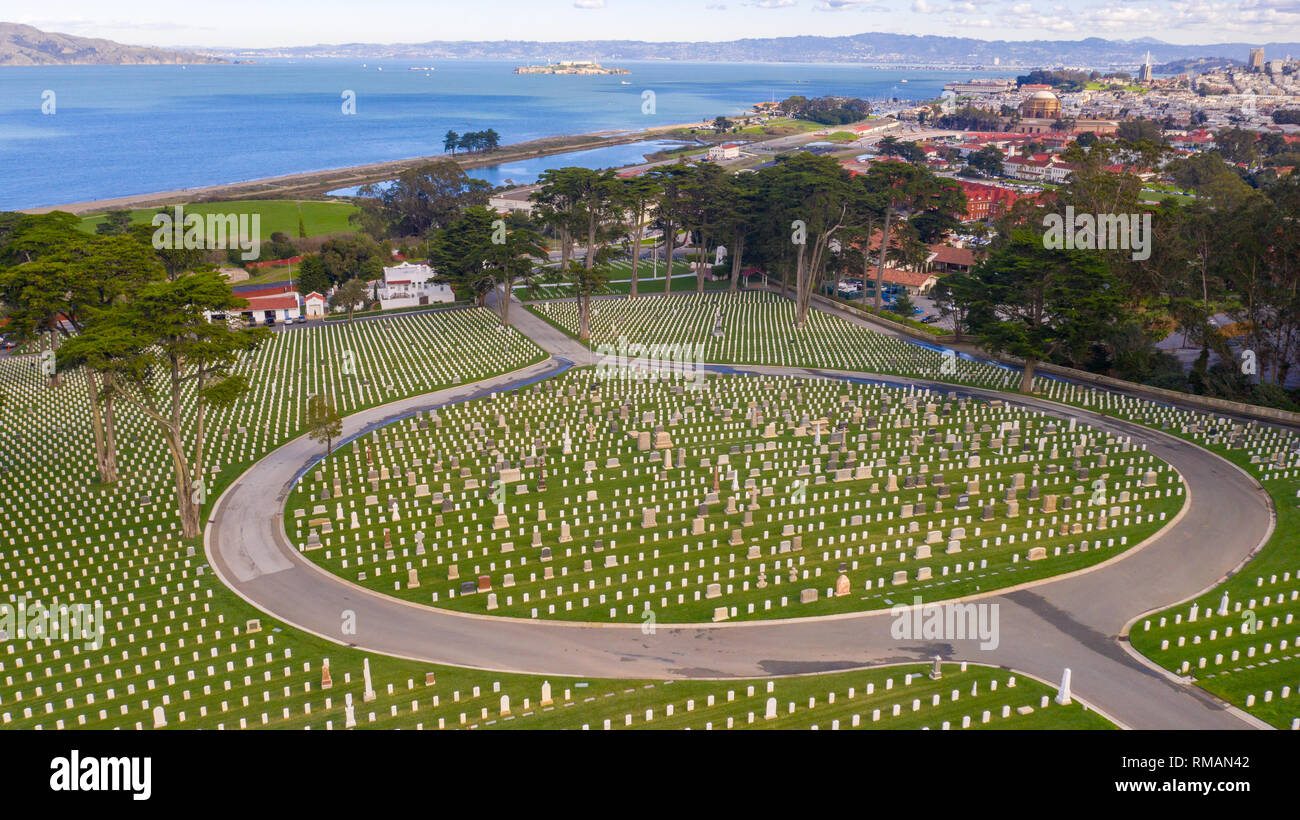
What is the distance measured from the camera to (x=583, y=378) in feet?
175

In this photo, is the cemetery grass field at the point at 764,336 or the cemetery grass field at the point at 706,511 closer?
the cemetery grass field at the point at 706,511

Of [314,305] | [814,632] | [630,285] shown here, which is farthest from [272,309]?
[814,632]

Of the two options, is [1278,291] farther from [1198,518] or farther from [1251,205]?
[1198,518]

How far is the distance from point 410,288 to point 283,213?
55746mm

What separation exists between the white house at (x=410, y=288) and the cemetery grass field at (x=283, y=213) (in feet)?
120

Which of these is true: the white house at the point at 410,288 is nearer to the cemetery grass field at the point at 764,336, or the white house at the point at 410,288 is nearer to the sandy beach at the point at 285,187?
the cemetery grass field at the point at 764,336

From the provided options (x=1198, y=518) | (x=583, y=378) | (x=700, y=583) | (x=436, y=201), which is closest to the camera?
(x=700, y=583)

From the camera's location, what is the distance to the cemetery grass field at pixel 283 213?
361ft

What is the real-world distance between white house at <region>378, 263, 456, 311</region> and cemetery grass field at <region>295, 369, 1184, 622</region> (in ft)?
105

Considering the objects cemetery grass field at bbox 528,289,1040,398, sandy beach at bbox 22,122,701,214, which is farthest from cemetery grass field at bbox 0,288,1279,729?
sandy beach at bbox 22,122,701,214

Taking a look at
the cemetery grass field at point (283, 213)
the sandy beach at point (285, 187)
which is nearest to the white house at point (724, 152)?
the sandy beach at point (285, 187)

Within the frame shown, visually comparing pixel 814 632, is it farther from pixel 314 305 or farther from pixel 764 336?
pixel 314 305

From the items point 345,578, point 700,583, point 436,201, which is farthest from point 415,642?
point 436,201

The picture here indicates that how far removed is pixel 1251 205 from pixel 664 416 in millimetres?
39894
